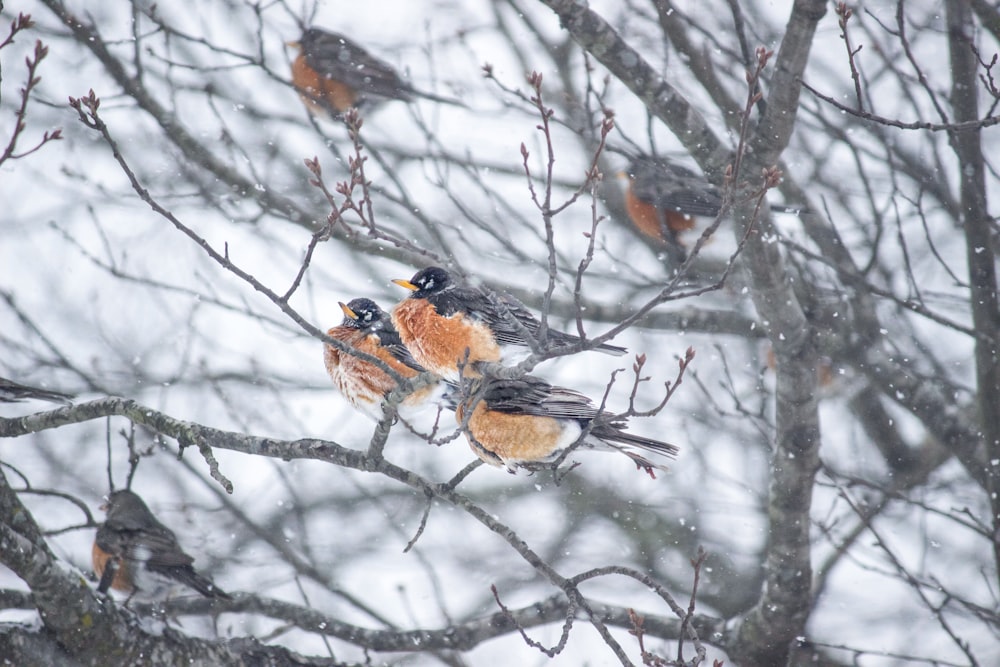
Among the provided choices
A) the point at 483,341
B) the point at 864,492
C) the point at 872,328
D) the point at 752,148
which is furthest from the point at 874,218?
the point at 483,341

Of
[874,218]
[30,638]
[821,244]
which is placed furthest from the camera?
[821,244]

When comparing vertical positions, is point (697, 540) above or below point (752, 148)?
below

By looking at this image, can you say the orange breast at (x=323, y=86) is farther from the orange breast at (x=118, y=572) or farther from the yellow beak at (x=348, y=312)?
the orange breast at (x=118, y=572)

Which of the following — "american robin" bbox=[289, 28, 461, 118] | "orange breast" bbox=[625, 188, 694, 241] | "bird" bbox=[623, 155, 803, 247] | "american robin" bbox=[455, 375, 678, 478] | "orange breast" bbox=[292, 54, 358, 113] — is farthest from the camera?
"orange breast" bbox=[292, 54, 358, 113]

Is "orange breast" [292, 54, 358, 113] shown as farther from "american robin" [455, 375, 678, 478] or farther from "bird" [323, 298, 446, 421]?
"american robin" [455, 375, 678, 478]

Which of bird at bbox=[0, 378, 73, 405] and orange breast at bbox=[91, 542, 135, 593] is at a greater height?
bird at bbox=[0, 378, 73, 405]

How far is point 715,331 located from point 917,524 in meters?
2.33

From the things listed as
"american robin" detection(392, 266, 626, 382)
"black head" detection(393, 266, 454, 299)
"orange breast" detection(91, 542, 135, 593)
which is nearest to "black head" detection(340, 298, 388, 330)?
"black head" detection(393, 266, 454, 299)

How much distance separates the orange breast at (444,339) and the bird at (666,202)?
3.13 metres

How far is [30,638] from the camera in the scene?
10.6 ft

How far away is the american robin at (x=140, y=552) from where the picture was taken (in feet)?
19.0

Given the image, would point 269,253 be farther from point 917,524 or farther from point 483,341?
point 917,524

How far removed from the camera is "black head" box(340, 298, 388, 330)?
575 centimetres

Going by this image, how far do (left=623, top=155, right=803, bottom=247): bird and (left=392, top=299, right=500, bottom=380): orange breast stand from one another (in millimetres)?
3132
